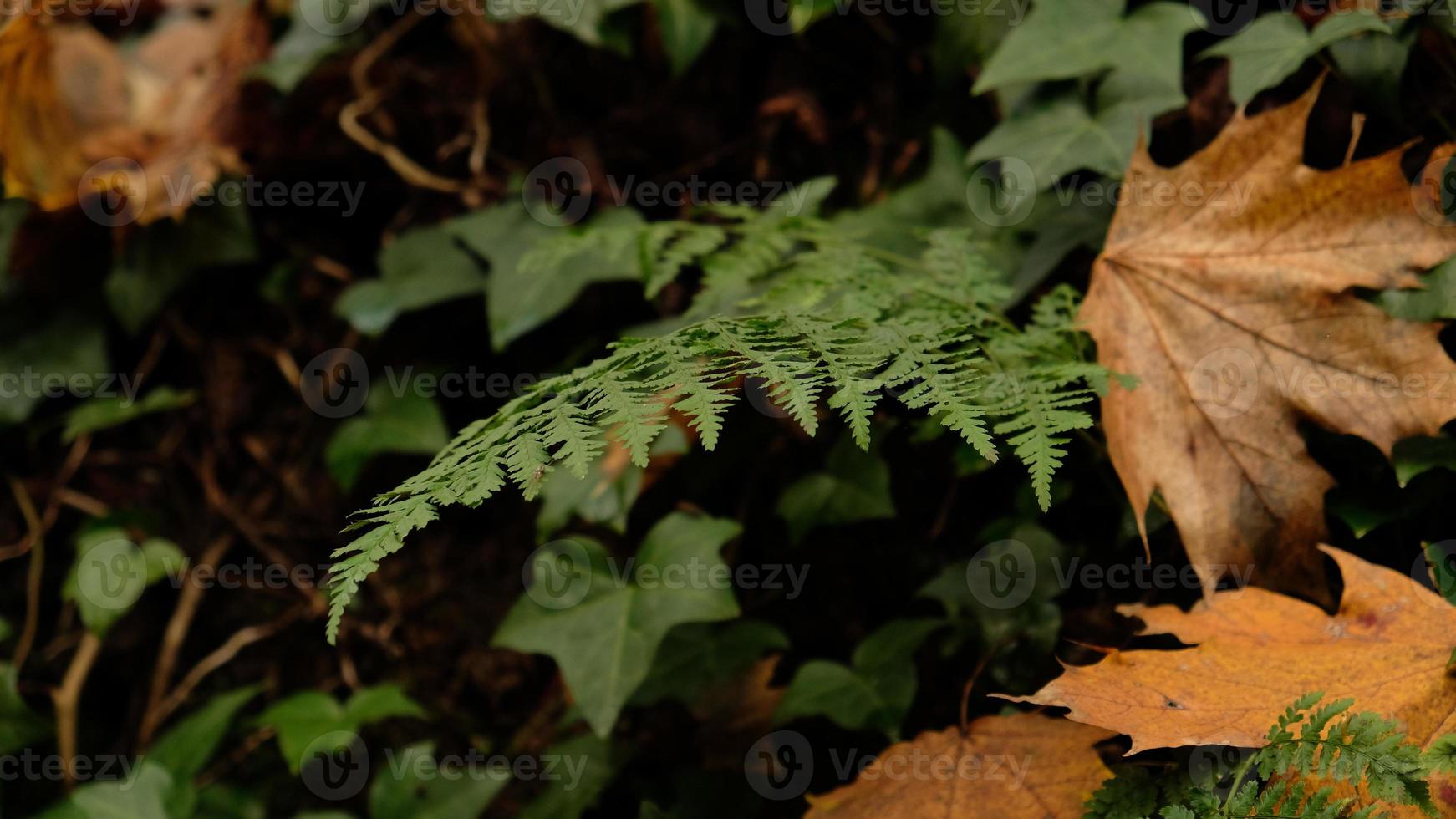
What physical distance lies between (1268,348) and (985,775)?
27.6 inches

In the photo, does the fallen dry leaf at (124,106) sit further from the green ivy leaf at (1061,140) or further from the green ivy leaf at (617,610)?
the green ivy leaf at (1061,140)

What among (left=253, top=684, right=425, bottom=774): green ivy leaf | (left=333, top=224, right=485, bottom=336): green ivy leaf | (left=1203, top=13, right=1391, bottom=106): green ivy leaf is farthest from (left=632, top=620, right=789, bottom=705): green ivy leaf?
(left=1203, top=13, right=1391, bottom=106): green ivy leaf

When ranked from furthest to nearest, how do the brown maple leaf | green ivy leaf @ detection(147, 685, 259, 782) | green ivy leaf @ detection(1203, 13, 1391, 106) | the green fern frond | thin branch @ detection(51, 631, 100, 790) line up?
thin branch @ detection(51, 631, 100, 790), green ivy leaf @ detection(147, 685, 259, 782), green ivy leaf @ detection(1203, 13, 1391, 106), the brown maple leaf, the green fern frond

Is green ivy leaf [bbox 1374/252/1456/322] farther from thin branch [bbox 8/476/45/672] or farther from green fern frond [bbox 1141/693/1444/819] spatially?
thin branch [bbox 8/476/45/672]

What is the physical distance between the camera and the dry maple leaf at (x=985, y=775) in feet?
3.92

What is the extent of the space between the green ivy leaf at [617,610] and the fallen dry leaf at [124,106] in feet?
4.82

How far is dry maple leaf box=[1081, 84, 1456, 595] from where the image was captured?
1.27m

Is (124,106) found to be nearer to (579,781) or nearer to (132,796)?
(132,796)

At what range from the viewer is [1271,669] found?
1.13m

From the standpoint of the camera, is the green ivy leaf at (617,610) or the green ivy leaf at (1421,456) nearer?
the green ivy leaf at (1421,456)

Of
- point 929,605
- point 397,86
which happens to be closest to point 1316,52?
point 929,605

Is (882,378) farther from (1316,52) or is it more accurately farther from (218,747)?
(218,747)

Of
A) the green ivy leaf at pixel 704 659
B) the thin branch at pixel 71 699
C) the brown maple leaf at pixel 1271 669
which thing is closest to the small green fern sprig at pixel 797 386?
the brown maple leaf at pixel 1271 669

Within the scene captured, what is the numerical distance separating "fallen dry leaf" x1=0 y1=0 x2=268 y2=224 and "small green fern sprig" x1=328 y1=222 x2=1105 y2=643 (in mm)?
1811
